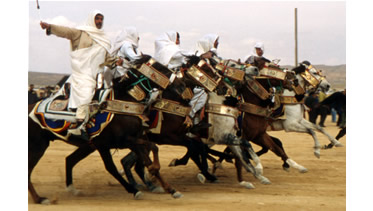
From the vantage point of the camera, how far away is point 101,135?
8492mm

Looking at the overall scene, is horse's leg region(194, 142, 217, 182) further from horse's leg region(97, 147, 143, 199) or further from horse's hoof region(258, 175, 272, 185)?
horse's leg region(97, 147, 143, 199)

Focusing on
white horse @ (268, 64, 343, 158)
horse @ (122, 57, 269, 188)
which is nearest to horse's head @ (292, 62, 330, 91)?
white horse @ (268, 64, 343, 158)

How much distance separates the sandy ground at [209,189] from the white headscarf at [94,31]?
264 cm

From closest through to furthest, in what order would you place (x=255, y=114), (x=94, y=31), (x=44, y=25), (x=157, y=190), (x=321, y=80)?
(x=44, y=25) < (x=94, y=31) < (x=157, y=190) < (x=255, y=114) < (x=321, y=80)

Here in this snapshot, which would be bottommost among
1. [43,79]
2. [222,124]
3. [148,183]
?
[148,183]

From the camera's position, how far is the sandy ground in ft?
27.0

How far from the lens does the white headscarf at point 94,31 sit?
29.6 ft

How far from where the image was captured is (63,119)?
335 inches

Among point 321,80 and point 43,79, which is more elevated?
point 43,79

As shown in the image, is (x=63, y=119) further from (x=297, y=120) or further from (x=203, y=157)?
(x=297, y=120)

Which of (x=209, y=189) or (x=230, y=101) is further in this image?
(x=230, y=101)

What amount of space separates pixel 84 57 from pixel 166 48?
202cm

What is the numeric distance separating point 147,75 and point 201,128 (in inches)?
74.7

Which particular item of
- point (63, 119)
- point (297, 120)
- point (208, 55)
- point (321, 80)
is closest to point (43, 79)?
point (321, 80)
